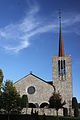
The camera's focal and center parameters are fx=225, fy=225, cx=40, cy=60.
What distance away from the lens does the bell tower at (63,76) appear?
52125 millimetres

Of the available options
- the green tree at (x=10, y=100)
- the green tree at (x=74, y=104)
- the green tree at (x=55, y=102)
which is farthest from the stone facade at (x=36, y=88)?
the green tree at (x=10, y=100)

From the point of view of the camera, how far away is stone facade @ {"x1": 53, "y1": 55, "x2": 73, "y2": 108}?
52.0 meters

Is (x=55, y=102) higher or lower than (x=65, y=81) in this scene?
lower

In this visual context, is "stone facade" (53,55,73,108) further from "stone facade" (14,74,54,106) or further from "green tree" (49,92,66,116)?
"green tree" (49,92,66,116)

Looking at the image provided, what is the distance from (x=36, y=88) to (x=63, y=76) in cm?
716

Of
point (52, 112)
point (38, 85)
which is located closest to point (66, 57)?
point (38, 85)

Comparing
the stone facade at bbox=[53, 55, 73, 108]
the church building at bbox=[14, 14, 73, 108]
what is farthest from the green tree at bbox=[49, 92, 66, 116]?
the stone facade at bbox=[53, 55, 73, 108]

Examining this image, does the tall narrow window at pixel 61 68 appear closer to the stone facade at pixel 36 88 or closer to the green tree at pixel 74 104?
the stone facade at pixel 36 88

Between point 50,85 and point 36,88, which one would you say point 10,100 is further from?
point 50,85

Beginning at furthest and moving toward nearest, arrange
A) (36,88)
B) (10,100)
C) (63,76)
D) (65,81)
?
(63,76) → (65,81) → (36,88) → (10,100)

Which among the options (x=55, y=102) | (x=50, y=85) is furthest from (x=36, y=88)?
(x=55, y=102)

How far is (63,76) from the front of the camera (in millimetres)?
54188

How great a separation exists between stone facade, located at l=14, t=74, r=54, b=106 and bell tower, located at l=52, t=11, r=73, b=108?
2577 mm

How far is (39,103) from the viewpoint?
5141 cm
